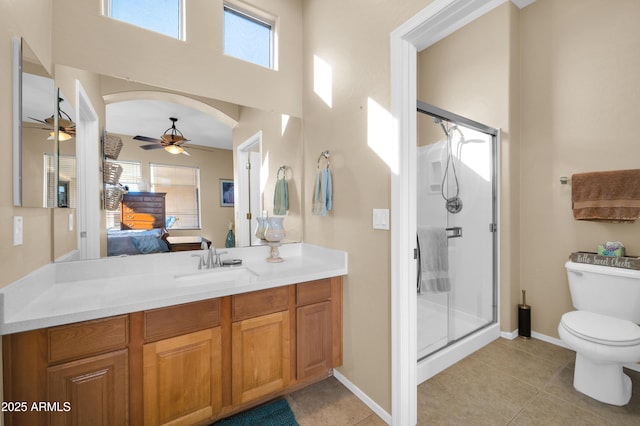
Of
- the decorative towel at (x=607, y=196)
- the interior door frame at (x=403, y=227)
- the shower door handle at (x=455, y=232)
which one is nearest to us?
the interior door frame at (x=403, y=227)

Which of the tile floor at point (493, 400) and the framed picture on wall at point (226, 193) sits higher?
the framed picture on wall at point (226, 193)

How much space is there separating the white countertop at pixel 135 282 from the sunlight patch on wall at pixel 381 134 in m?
0.73

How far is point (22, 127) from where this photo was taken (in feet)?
3.76

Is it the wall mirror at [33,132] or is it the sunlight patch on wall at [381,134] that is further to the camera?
the sunlight patch on wall at [381,134]

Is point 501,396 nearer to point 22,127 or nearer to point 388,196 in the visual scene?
point 388,196

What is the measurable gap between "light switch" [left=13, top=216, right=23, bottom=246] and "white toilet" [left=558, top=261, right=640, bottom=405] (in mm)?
2950

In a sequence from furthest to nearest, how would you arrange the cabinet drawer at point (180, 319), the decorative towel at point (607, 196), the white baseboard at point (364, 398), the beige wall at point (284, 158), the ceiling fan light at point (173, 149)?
1. the beige wall at point (284, 158)
2. the decorative towel at point (607, 196)
3. the ceiling fan light at point (173, 149)
4. the white baseboard at point (364, 398)
5. the cabinet drawer at point (180, 319)

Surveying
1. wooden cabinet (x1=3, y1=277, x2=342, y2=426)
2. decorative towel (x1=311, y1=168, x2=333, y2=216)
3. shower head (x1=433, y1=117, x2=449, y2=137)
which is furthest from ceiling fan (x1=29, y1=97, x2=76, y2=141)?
shower head (x1=433, y1=117, x2=449, y2=137)

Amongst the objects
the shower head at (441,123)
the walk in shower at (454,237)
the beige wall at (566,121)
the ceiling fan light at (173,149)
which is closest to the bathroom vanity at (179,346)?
the ceiling fan light at (173,149)

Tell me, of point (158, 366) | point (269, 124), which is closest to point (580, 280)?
point (269, 124)

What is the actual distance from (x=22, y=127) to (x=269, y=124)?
139 centimetres

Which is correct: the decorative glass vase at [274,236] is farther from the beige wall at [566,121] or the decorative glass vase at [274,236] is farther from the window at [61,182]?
the beige wall at [566,121]

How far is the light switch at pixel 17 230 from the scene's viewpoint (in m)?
1.08

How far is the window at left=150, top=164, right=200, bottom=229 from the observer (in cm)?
179
